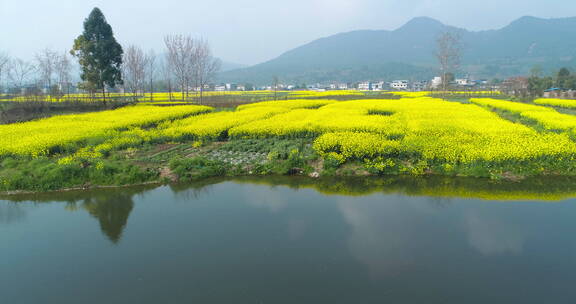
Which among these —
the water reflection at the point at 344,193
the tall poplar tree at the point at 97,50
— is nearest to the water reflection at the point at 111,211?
the water reflection at the point at 344,193

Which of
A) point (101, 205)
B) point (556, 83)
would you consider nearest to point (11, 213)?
point (101, 205)

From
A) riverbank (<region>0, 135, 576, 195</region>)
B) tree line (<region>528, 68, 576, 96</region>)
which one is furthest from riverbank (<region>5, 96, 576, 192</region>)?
tree line (<region>528, 68, 576, 96</region>)

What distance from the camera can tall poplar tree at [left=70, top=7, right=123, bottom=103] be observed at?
28766 mm

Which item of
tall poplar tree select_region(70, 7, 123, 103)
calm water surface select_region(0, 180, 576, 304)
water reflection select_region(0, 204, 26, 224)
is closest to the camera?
calm water surface select_region(0, 180, 576, 304)

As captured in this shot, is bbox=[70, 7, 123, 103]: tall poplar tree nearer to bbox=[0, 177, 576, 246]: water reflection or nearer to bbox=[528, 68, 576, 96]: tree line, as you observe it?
bbox=[0, 177, 576, 246]: water reflection

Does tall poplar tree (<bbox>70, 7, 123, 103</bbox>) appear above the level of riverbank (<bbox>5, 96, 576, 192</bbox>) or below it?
above

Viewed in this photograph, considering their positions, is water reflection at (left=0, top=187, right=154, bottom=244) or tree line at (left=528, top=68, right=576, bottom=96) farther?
tree line at (left=528, top=68, right=576, bottom=96)

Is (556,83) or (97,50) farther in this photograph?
(556,83)

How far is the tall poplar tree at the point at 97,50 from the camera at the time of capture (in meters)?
28.8

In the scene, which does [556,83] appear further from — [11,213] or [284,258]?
[11,213]

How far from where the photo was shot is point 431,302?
14.7 feet

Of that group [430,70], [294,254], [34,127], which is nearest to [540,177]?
[294,254]

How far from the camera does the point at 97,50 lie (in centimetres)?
2897

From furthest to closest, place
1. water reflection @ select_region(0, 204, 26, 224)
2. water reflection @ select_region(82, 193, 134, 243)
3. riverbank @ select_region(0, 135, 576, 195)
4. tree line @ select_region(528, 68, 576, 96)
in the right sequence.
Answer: tree line @ select_region(528, 68, 576, 96)
riverbank @ select_region(0, 135, 576, 195)
water reflection @ select_region(0, 204, 26, 224)
water reflection @ select_region(82, 193, 134, 243)
